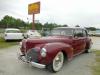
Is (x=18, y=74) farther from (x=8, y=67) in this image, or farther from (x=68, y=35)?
(x=68, y=35)

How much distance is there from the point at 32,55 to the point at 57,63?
3.32 feet

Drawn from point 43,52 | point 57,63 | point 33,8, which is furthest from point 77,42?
point 33,8

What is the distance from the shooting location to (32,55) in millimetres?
6059

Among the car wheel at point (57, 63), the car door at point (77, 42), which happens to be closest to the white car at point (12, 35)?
the car door at point (77, 42)

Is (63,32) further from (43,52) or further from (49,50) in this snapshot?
(43,52)

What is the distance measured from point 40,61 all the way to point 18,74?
35.1 inches

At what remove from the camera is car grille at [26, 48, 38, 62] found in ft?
19.5

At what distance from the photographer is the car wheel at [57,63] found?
19.7 ft

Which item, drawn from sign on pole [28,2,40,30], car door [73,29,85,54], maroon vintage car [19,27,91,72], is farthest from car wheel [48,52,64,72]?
sign on pole [28,2,40,30]

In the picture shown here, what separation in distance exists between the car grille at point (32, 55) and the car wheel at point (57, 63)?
57cm

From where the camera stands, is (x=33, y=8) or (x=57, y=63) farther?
(x=33, y=8)

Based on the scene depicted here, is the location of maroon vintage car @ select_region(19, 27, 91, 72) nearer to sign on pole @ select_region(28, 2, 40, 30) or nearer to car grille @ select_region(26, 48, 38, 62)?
car grille @ select_region(26, 48, 38, 62)

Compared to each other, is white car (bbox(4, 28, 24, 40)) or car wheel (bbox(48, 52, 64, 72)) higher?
white car (bbox(4, 28, 24, 40))

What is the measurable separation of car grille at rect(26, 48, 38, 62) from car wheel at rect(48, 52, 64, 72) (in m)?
0.57
